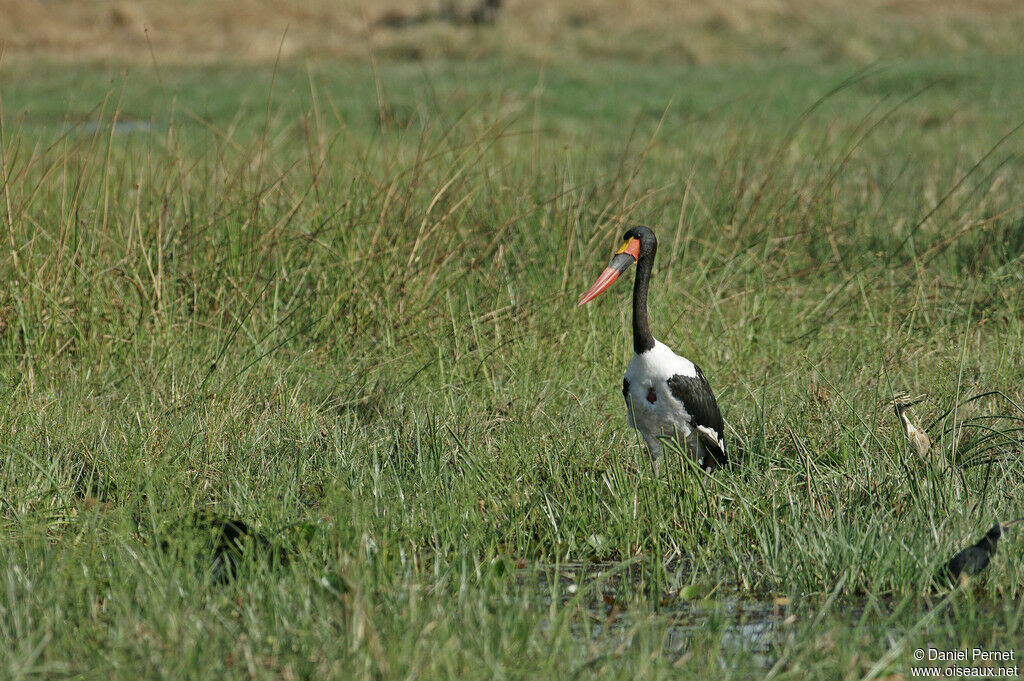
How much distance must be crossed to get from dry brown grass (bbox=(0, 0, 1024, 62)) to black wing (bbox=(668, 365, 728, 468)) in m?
15.0

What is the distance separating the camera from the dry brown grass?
24.1 meters

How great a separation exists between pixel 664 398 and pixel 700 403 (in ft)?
0.42

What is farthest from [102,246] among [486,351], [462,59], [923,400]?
[462,59]

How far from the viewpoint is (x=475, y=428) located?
3.78 m

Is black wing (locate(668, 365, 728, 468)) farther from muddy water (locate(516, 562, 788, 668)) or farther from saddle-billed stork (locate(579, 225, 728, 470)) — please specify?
muddy water (locate(516, 562, 788, 668))

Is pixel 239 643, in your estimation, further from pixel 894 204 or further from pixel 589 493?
pixel 894 204

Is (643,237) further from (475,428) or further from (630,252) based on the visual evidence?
(475,428)

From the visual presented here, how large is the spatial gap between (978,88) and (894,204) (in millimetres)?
10844

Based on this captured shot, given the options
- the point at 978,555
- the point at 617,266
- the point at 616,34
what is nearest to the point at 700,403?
the point at 617,266

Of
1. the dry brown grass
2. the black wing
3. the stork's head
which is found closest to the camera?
the black wing

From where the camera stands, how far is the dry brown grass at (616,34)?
79.0ft

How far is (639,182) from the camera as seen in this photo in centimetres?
725

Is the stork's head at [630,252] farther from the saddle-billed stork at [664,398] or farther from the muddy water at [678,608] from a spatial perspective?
the muddy water at [678,608]

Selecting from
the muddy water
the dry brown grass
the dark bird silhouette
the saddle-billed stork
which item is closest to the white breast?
the saddle-billed stork
